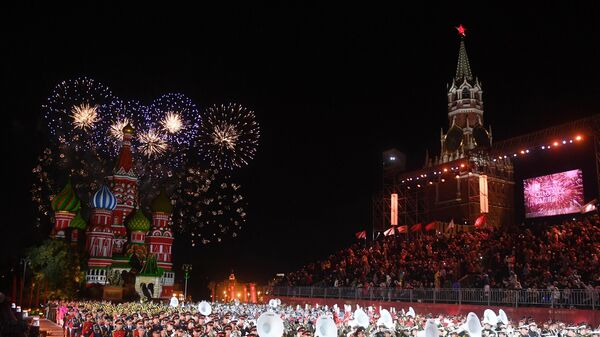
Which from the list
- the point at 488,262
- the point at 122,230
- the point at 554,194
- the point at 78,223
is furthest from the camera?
the point at 122,230

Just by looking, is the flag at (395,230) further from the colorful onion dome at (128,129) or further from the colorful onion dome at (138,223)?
the colorful onion dome at (128,129)

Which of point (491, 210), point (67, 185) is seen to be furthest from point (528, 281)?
point (67, 185)

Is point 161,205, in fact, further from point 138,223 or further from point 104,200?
point 104,200

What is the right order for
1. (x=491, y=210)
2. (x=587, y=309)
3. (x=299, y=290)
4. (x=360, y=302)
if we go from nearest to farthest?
(x=587, y=309) → (x=360, y=302) → (x=299, y=290) → (x=491, y=210)

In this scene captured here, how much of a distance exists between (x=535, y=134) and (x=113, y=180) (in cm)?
4597

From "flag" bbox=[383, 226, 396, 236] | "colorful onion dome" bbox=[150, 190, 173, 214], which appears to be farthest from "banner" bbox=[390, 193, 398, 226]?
"colorful onion dome" bbox=[150, 190, 173, 214]

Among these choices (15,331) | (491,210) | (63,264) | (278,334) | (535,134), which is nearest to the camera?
(278,334)

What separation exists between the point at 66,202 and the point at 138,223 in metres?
7.55

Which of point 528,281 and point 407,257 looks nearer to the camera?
point 528,281

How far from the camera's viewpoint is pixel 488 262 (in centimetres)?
2822

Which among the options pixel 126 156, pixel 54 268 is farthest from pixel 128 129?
pixel 54 268

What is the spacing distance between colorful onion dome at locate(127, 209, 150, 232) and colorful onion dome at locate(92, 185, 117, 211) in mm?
2725

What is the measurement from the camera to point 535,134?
33625mm

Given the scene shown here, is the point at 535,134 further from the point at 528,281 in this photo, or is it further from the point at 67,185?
the point at 67,185
